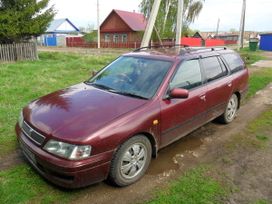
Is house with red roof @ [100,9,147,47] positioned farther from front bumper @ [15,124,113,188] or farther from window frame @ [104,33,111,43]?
front bumper @ [15,124,113,188]

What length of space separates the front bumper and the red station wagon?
0.01 meters

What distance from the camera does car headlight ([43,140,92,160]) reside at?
9.16ft

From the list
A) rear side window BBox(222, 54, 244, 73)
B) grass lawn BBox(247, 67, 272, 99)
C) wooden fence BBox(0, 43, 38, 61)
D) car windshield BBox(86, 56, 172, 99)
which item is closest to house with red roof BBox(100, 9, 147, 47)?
wooden fence BBox(0, 43, 38, 61)

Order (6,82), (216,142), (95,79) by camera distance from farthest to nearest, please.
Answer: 1. (6,82)
2. (216,142)
3. (95,79)

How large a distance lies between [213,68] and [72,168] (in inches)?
126

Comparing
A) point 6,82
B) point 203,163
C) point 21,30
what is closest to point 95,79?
point 203,163

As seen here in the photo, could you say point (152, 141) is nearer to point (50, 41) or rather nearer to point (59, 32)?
point (50, 41)

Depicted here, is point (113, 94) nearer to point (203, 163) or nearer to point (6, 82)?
point (203, 163)

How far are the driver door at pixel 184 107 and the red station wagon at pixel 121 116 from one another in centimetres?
1

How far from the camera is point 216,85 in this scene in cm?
474

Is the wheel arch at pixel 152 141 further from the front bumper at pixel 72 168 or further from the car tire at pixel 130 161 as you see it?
the front bumper at pixel 72 168

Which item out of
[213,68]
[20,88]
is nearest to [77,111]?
[213,68]

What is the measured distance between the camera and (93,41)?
41375 mm

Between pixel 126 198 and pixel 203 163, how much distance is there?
138 centimetres
